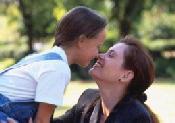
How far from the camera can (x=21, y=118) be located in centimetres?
319

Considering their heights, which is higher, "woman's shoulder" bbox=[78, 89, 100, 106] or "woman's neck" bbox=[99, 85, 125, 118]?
"woman's neck" bbox=[99, 85, 125, 118]

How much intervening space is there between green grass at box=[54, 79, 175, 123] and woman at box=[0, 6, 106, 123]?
803 cm

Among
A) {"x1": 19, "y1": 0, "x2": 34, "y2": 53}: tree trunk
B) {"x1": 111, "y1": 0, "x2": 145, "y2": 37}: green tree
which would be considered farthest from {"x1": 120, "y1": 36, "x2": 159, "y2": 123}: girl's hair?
{"x1": 111, "y1": 0, "x2": 145, "y2": 37}: green tree

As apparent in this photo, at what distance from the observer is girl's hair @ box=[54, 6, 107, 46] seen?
130 inches

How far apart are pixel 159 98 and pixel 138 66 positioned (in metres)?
14.1

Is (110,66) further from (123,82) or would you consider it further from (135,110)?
(135,110)

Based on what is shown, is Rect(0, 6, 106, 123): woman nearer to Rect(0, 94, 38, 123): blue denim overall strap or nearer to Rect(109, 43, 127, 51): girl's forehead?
Rect(0, 94, 38, 123): blue denim overall strap

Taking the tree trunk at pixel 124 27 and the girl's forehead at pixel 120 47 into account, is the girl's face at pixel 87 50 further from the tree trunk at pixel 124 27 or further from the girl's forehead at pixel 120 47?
the tree trunk at pixel 124 27

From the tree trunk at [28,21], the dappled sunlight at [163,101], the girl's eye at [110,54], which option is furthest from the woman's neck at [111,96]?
the tree trunk at [28,21]

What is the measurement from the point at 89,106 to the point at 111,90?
25cm

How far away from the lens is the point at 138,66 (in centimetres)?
307

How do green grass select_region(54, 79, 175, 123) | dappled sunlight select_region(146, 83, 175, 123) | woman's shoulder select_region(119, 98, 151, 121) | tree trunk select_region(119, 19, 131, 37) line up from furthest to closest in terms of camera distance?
tree trunk select_region(119, 19, 131, 37) → green grass select_region(54, 79, 175, 123) → dappled sunlight select_region(146, 83, 175, 123) → woman's shoulder select_region(119, 98, 151, 121)

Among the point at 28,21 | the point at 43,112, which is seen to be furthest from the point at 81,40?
the point at 28,21

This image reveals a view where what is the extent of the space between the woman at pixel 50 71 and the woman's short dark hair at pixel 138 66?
22 centimetres
